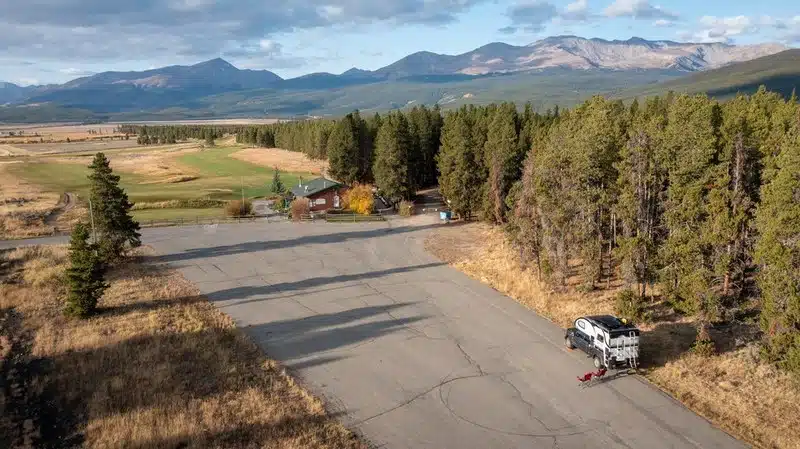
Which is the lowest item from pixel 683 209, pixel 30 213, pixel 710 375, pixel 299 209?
pixel 710 375

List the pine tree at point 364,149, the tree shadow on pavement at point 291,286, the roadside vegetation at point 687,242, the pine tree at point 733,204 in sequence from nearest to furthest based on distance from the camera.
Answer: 1. the roadside vegetation at point 687,242
2. the pine tree at point 733,204
3. the tree shadow on pavement at point 291,286
4. the pine tree at point 364,149

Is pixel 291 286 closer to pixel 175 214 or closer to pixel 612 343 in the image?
pixel 612 343

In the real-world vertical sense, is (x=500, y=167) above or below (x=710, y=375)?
above

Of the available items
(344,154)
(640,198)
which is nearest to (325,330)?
(640,198)

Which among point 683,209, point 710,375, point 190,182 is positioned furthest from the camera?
point 190,182

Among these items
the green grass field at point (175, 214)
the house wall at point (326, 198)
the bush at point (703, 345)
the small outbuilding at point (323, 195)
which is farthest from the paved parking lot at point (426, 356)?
the house wall at point (326, 198)

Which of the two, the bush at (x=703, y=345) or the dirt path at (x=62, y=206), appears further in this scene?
the dirt path at (x=62, y=206)

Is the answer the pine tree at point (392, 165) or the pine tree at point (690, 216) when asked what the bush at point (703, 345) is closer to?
the pine tree at point (690, 216)

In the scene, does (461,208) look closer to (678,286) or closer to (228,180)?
(678,286)
